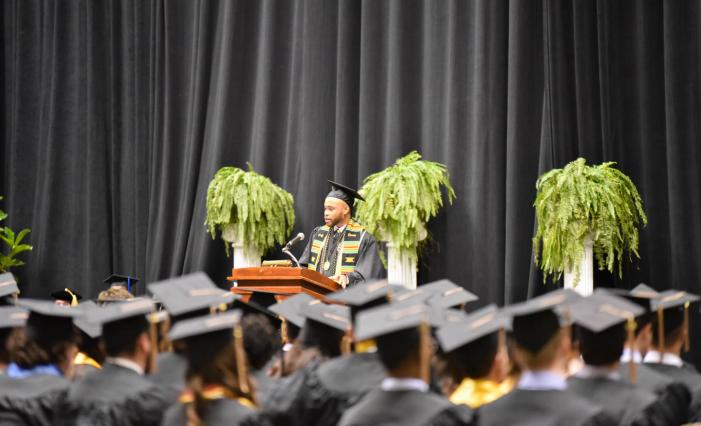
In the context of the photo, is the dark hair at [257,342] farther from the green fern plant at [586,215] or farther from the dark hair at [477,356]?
the green fern plant at [586,215]

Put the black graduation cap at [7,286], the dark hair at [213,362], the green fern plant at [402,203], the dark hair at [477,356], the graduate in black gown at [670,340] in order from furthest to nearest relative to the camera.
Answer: the green fern plant at [402,203]
the black graduation cap at [7,286]
the graduate in black gown at [670,340]
the dark hair at [477,356]
the dark hair at [213,362]

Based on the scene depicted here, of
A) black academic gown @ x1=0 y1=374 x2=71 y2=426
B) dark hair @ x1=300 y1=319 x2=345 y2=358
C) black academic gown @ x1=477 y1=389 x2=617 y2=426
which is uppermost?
dark hair @ x1=300 y1=319 x2=345 y2=358

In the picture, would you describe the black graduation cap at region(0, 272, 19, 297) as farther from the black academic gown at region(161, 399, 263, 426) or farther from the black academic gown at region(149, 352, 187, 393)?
the black academic gown at region(161, 399, 263, 426)

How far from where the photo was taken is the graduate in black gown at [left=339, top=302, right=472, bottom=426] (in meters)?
2.95

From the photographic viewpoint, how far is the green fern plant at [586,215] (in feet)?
24.0

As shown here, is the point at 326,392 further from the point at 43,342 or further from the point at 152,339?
the point at 43,342

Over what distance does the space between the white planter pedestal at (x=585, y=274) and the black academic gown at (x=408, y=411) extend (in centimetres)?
452

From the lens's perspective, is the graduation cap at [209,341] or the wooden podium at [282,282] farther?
the wooden podium at [282,282]

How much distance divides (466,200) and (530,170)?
0.73 metres

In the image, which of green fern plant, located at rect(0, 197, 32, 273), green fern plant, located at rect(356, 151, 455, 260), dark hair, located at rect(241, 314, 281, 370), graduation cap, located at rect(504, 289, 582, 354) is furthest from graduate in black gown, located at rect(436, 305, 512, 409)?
green fern plant, located at rect(0, 197, 32, 273)

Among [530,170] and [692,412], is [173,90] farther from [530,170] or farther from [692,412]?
[692,412]

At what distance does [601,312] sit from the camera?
339cm

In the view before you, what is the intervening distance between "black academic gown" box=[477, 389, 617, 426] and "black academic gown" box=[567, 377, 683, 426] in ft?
0.35

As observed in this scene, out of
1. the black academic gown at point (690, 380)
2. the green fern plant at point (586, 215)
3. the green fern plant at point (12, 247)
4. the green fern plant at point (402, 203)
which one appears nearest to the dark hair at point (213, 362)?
the black academic gown at point (690, 380)
